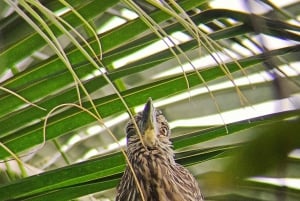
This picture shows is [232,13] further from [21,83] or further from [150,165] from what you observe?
[150,165]

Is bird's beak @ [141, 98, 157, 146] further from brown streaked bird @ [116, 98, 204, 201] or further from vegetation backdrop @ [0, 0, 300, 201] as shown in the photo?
vegetation backdrop @ [0, 0, 300, 201]

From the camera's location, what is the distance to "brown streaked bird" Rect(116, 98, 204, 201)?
2.11m

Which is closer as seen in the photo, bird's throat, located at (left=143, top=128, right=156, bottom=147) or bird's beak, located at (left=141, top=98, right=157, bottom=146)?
bird's beak, located at (left=141, top=98, right=157, bottom=146)

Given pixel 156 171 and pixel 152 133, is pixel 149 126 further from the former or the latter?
pixel 156 171

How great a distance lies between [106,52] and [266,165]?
1.09 meters

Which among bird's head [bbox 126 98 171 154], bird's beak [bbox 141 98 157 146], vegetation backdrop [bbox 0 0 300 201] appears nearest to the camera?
vegetation backdrop [bbox 0 0 300 201]

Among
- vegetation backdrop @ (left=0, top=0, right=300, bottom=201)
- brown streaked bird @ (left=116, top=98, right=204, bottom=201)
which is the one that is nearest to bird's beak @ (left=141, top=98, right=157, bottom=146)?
Result: brown streaked bird @ (left=116, top=98, right=204, bottom=201)

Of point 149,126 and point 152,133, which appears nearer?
point 149,126

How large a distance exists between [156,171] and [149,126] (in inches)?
10.7

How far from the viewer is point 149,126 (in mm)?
2100

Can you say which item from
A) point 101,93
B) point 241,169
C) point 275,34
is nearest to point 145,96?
point 101,93

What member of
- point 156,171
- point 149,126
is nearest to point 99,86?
point 149,126

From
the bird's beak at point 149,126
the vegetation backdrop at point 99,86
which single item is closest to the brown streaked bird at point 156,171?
the bird's beak at point 149,126

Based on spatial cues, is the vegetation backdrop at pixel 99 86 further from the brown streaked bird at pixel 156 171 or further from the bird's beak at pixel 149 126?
the brown streaked bird at pixel 156 171
